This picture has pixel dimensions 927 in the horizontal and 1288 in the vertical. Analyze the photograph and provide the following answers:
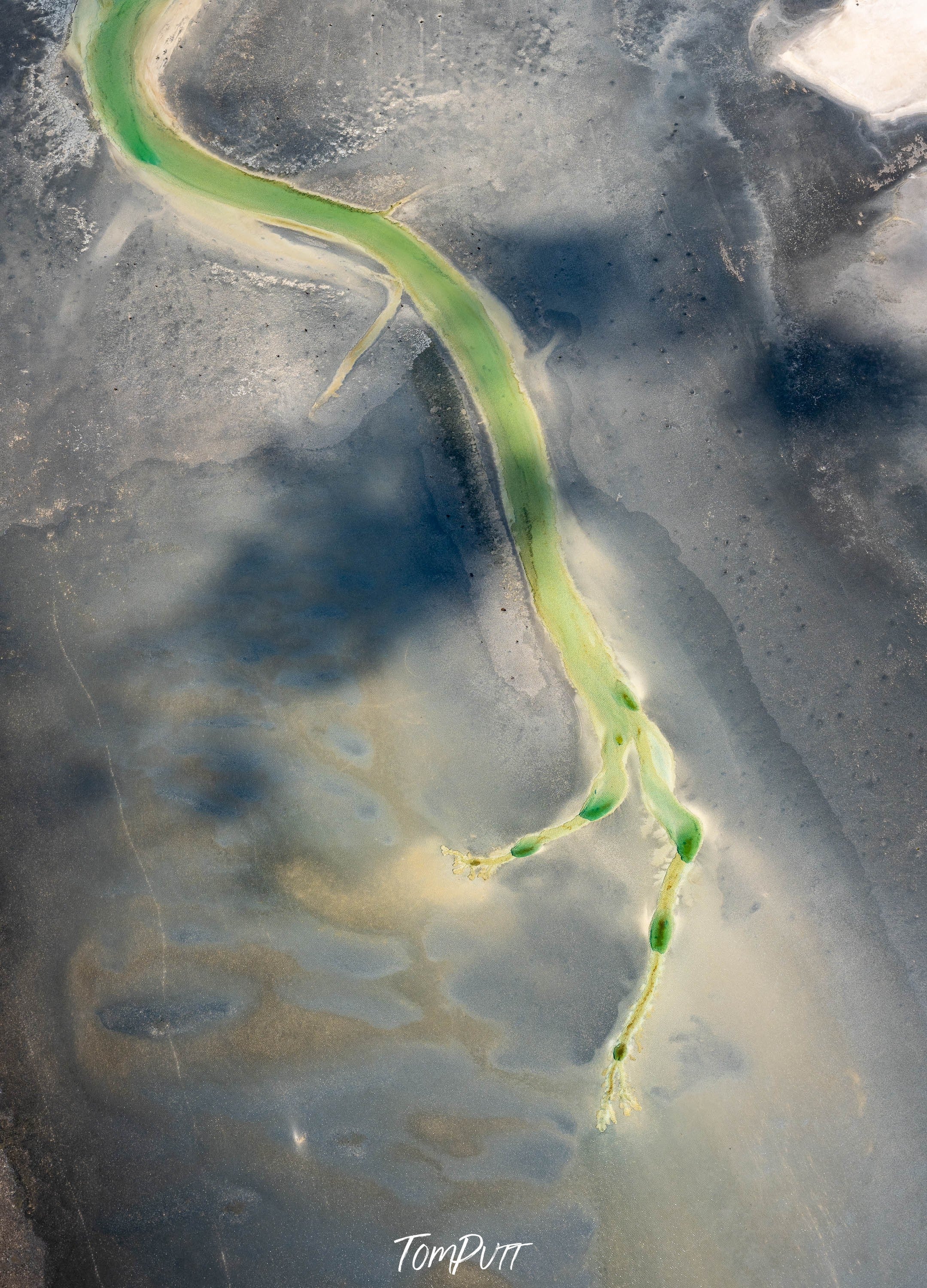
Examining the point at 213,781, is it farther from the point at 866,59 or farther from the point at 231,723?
the point at 866,59

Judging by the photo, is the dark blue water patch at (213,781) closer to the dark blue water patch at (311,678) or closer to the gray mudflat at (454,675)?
the gray mudflat at (454,675)

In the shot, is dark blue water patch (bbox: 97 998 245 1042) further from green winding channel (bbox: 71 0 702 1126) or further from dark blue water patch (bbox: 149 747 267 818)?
green winding channel (bbox: 71 0 702 1126)

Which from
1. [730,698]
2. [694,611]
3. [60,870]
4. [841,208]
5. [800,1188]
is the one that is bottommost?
[800,1188]

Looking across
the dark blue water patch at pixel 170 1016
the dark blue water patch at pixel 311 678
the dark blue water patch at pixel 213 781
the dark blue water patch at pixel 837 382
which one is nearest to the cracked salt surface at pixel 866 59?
the dark blue water patch at pixel 837 382

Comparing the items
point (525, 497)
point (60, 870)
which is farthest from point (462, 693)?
point (60, 870)

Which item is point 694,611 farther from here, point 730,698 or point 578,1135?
point 578,1135

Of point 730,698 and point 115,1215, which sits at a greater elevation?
point 730,698
